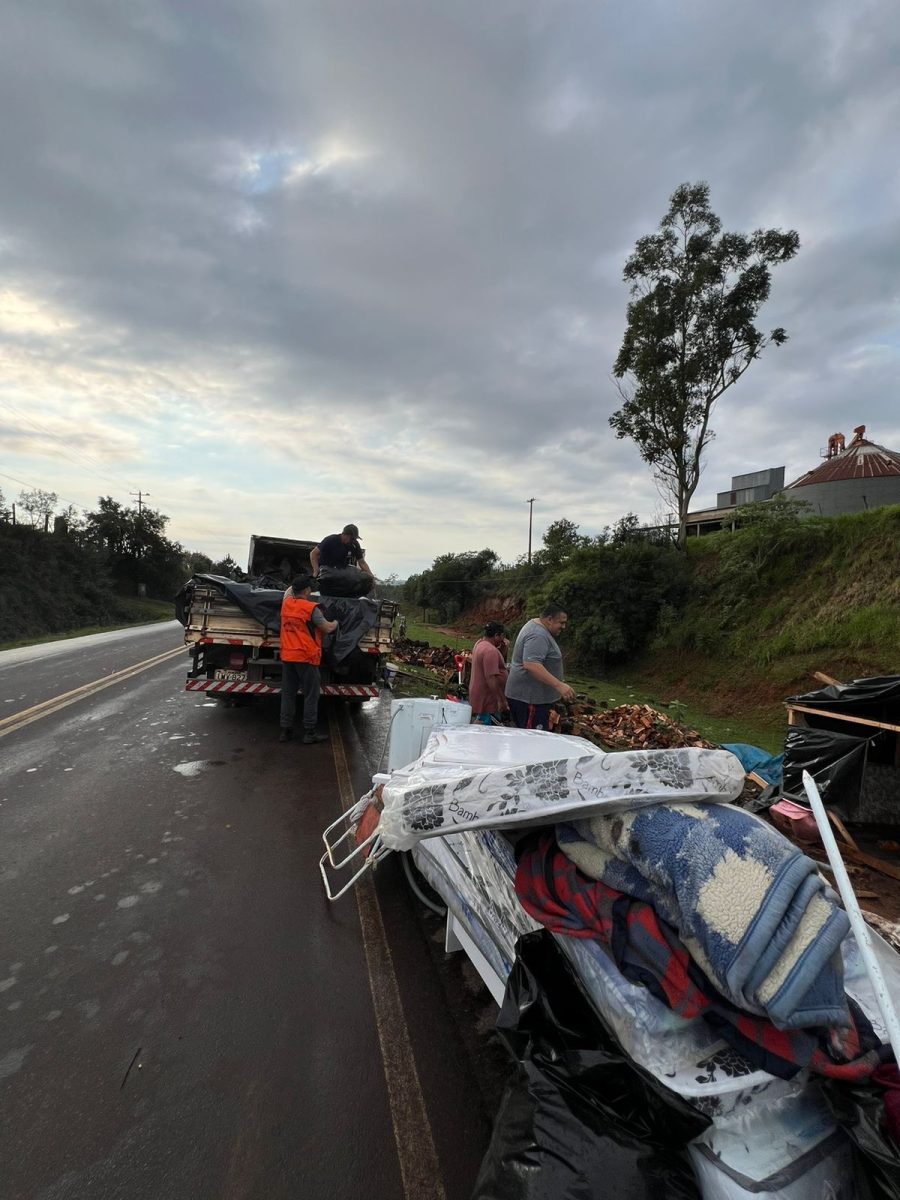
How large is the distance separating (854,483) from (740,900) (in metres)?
27.3

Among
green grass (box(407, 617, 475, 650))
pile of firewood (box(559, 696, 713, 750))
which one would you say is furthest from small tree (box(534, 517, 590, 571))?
pile of firewood (box(559, 696, 713, 750))

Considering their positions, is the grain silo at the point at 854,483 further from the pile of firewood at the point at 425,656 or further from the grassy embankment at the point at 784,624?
the pile of firewood at the point at 425,656

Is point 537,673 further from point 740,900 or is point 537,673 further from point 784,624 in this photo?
point 784,624

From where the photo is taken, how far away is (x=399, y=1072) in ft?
6.81

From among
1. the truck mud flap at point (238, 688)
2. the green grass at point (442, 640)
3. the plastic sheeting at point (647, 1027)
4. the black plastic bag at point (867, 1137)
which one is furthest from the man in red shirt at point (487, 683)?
the green grass at point (442, 640)

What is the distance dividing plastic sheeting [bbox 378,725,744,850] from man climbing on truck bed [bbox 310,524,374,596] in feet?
17.8

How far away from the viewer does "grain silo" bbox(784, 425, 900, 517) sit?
22344mm

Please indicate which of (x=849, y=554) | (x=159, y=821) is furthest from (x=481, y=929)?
(x=849, y=554)

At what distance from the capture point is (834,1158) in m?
1.28

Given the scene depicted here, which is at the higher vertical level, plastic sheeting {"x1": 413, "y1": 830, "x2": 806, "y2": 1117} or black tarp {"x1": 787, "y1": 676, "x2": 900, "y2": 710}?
black tarp {"x1": 787, "y1": 676, "x2": 900, "y2": 710}

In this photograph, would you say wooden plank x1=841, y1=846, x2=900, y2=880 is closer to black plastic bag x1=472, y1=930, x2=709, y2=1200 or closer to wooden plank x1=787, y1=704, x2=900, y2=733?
wooden plank x1=787, y1=704, x2=900, y2=733

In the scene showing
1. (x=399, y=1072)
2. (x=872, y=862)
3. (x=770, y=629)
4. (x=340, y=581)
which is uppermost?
(x=340, y=581)

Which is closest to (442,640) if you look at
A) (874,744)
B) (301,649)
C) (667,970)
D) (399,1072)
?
(301,649)

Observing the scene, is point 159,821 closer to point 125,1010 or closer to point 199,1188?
point 125,1010
